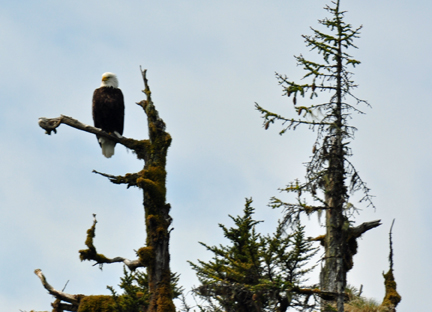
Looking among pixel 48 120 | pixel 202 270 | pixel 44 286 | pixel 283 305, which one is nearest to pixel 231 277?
pixel 202 270

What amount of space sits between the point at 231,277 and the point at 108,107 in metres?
6.07

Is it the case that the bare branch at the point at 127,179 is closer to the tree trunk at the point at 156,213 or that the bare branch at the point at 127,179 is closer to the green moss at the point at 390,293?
the tree trunk at the point at 156,213

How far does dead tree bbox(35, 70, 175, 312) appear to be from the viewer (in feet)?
44.0

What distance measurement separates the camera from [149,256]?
44.1ft

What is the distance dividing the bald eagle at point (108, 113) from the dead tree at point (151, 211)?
1948mm

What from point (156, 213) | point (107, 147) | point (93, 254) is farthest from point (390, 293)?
point (107, 147)

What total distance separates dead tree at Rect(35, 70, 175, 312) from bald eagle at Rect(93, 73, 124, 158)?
1948mm

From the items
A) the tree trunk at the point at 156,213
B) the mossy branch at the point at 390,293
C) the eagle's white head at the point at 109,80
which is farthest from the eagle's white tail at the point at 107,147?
the mossy branch at the point at 390,293

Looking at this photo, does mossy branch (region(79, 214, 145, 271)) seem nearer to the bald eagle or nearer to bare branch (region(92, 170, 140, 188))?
bare branch (region(92, 170, 140, 188))

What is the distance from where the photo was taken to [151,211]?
45.9 ft

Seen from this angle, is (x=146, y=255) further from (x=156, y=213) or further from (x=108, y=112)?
(x=108, y=112)

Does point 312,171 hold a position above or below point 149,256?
above

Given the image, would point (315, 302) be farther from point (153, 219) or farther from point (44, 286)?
point (44, 286)

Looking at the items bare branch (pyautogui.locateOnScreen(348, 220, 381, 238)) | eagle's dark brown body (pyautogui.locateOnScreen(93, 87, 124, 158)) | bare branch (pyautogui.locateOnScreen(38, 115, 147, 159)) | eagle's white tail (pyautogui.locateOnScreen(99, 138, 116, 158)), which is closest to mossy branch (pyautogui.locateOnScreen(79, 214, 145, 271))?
bare branch (pyautogui.locateOnScreen(38, 115, 147, 159))
